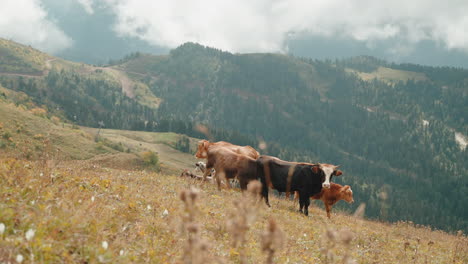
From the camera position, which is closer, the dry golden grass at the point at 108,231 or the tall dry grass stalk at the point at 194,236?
the tall dry grass stalk at the point at 194,236

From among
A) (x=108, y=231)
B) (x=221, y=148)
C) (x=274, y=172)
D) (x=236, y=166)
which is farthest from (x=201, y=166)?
(x=108, y=231)

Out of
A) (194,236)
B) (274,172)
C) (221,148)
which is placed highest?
(194,236)

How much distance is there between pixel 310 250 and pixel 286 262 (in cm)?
307

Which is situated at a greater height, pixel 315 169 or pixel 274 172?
pixel 315 169

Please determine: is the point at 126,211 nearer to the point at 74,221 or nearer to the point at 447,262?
the point at 74,221

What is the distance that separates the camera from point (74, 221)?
5590 mm

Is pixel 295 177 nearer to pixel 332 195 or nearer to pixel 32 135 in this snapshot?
pixel 332 195

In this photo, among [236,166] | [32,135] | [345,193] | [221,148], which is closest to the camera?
[236,166]

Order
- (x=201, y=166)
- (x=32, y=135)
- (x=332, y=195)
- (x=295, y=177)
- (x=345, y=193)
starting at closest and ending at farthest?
(x=295, y=177) < (x=332, y=195) < (x=345, y=193) < (x=201, y=166) < (x=32, y=135)

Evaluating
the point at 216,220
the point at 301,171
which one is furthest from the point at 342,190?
the point at 216,220

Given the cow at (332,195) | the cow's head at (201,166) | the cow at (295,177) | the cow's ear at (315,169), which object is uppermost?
the cow's ear at (315,169)

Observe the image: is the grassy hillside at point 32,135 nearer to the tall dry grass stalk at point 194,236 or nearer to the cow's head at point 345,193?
the cow's head at point 345,193

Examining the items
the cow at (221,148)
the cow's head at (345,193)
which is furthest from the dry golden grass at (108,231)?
the cow's head at (345,193)

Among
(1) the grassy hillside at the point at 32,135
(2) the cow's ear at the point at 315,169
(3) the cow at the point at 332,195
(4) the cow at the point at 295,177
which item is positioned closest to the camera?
(2) the cow's ear at the point at 315,169
